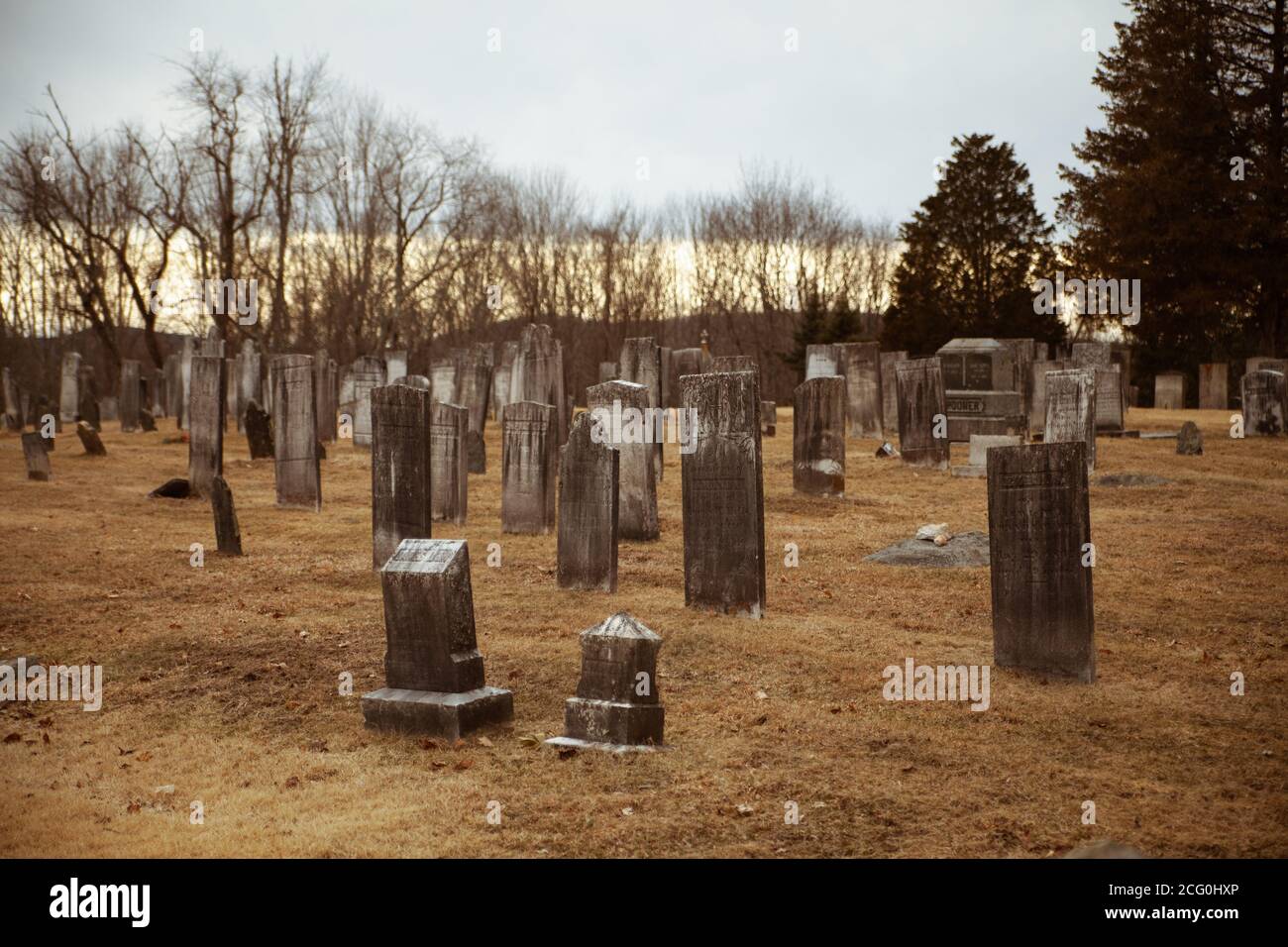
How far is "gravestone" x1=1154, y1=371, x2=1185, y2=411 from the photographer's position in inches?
1371

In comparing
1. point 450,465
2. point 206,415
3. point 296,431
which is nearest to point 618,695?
point 450,465

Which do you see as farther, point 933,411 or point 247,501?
point 933,411

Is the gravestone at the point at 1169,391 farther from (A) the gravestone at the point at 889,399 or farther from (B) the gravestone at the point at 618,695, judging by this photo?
(B) the gravestone at the point at 618,695

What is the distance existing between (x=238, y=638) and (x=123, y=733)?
197 cm

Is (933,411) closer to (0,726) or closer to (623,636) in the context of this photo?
(623,636)

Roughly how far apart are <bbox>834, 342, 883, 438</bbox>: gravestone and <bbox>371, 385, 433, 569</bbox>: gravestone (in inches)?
542

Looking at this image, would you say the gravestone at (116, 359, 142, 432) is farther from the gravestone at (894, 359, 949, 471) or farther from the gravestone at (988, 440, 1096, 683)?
the gravestone at (988, 440, 1096, 683)

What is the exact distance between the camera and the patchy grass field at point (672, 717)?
5164mm

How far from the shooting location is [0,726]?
7070mm

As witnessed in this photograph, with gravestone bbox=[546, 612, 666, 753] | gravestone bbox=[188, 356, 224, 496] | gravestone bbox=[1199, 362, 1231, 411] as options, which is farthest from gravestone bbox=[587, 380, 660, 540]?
gravestone bbox=[1199, 362, 1231, 411]

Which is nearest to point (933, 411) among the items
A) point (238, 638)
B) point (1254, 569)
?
point (1254, 569)

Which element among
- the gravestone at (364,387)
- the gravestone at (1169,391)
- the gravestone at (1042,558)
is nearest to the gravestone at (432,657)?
the gravestone at (1042,558)

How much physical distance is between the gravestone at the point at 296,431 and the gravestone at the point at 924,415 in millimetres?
9265
